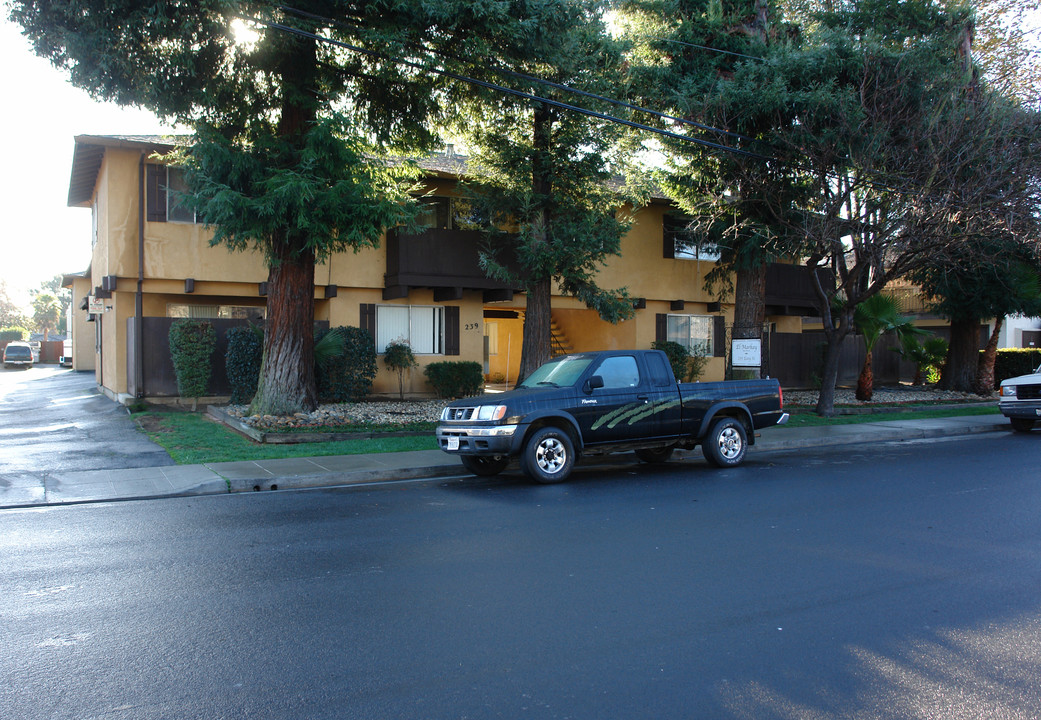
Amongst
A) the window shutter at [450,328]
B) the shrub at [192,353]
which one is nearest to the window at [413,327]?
the window shutter at [450,328]

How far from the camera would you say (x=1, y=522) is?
26.8 feet

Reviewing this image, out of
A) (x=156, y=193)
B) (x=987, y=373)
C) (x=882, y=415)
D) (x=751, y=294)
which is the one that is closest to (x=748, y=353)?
(x=751, y=294)

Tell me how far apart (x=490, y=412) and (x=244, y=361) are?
9387 mm

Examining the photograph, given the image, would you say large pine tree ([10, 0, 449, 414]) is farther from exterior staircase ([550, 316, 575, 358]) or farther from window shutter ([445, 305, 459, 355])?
exterior staircase ([550, 316, 575, 358])

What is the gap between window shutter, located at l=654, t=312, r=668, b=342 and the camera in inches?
992

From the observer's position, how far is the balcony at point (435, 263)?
65.5ft

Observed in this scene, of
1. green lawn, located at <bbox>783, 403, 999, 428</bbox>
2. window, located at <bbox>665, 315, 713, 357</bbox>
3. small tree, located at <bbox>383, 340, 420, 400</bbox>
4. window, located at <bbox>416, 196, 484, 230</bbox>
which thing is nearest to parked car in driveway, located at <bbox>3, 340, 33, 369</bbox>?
small tree, located at <bbox>383, 340, 420, 400</bbox>

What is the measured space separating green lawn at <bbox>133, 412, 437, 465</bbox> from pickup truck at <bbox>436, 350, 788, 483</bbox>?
266 cm

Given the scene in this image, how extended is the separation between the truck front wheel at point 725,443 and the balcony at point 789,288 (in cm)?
1432

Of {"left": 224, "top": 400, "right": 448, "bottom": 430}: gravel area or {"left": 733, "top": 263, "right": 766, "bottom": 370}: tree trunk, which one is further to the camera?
{"left": 733, "top": 263, "right": 766, "bottom": 370}: tree trunk

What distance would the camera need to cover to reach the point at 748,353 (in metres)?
17.5

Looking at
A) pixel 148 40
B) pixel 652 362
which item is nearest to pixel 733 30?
pixel 652 362

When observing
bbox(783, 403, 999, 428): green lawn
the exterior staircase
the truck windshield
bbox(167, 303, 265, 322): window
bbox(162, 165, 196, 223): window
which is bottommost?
bbox(783, 403, 999, 428): green lawn

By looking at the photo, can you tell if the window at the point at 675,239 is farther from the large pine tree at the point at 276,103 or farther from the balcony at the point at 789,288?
the large pine tree at the point at 276,103
